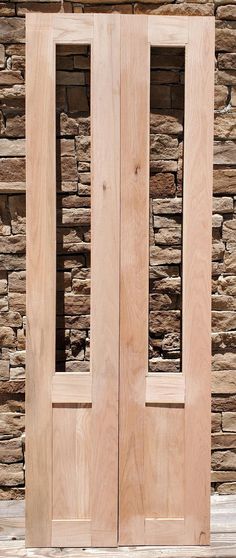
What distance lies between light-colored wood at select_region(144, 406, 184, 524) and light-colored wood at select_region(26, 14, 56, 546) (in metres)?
0.33

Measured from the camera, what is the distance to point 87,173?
8.34 feet

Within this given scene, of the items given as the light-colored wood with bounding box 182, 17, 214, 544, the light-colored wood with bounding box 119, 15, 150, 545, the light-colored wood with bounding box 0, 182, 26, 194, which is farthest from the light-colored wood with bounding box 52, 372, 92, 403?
the light-colored wood with bounding box 0, 182, 26, 194

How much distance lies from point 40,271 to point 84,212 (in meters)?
0.49

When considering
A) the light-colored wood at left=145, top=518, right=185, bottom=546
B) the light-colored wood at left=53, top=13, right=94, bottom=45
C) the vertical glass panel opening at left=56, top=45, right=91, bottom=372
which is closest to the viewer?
the light-colored wood at left=53, top=13, right=94, bottom=45

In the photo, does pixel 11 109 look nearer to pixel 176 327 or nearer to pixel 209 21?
pixel 209 21

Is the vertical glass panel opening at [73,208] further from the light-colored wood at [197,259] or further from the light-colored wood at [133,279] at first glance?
the light-colored wood at [197,259]

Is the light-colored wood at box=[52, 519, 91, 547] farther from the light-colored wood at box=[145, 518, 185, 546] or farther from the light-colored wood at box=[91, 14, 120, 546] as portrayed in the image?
the light-colored wood at box=[145, 518, 185, 546]

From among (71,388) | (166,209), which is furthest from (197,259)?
(71,388)

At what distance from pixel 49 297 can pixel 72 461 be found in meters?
0.56

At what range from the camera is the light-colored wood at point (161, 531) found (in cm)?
220

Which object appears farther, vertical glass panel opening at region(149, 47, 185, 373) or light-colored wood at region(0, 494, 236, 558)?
vertical glass panel opening at region(149, 47, 185, 373)

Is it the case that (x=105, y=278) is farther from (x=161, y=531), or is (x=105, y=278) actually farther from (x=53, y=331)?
(x=161, y=531)

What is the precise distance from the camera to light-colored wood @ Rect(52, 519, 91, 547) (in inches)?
86.0

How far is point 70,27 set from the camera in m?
2.10
